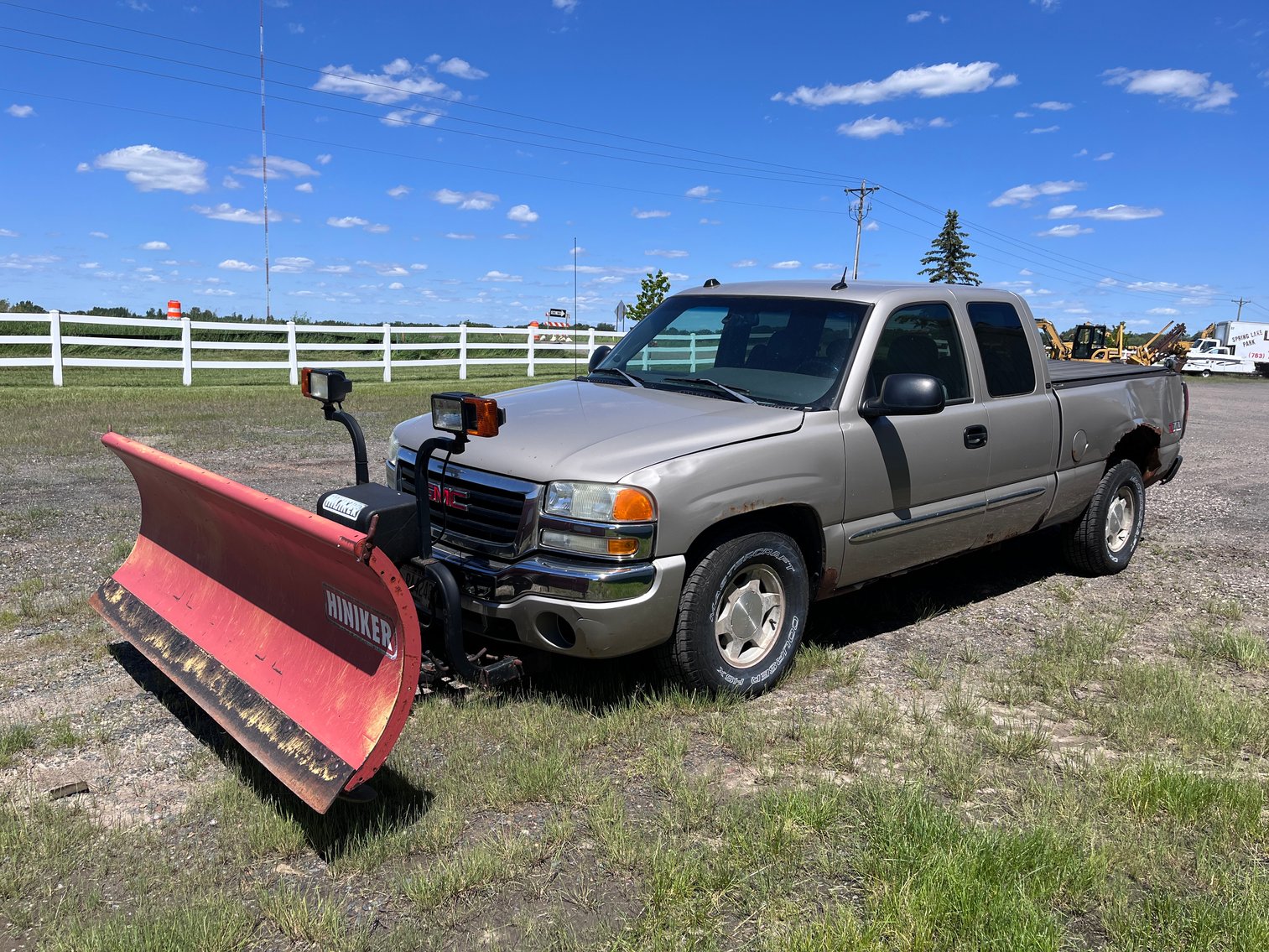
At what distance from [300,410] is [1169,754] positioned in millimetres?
14238

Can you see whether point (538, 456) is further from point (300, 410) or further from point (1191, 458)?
point (300, 410)

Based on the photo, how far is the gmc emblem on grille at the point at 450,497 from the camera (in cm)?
416

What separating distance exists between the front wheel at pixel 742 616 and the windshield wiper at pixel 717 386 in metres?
0.76

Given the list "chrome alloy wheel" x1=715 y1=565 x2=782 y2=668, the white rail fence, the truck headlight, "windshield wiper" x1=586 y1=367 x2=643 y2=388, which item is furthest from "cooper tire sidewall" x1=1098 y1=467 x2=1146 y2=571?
the white rail fence

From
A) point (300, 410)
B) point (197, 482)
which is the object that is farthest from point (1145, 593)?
point (300, 410)

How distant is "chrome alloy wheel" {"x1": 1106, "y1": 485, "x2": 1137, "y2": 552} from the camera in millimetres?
6758

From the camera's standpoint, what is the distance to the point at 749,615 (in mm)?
4312

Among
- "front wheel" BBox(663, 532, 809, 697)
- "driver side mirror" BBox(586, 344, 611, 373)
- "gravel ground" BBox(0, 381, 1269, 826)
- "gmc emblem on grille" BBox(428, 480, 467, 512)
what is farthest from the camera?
"driver side mirror" BBox(586, 344, 611, 373)

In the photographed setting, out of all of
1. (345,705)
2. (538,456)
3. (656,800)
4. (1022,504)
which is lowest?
(656,800)

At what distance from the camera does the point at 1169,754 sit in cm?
388

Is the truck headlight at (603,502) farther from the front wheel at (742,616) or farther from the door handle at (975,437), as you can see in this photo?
the door handle at (975,437)

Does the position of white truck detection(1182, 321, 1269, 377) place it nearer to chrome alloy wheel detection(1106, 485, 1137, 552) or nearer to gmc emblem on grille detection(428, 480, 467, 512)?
chrome alloy wheel detection(1106, 485, 1137, 552)

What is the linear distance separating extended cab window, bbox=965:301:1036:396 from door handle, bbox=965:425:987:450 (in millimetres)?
289

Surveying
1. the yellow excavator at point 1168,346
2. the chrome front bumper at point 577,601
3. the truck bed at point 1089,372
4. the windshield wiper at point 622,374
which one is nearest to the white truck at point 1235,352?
the yellow excavator at point 1168,346
